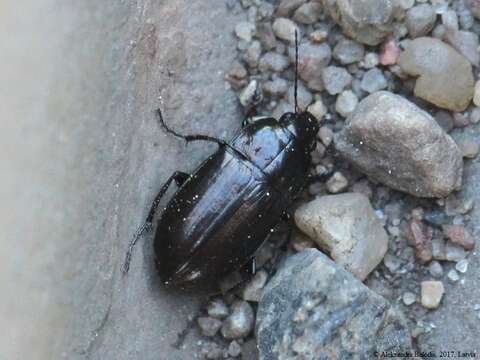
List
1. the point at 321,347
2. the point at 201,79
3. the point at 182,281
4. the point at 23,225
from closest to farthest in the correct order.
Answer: the point at 23,225, the point at 321,347, the point at 182,281, the point at 201,79

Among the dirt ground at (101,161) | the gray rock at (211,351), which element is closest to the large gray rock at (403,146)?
the dirt ground at (101,161)

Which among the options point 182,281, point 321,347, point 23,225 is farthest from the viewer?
point 182,281

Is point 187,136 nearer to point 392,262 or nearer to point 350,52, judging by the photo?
point 350,52

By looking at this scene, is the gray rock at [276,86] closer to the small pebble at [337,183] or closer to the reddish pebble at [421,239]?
the small pebble at [337,183]

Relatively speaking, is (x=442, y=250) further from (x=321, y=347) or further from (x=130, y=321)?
(x=130, y=321)

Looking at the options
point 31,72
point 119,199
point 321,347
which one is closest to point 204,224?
point 119,199

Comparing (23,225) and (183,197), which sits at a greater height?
(23,225)

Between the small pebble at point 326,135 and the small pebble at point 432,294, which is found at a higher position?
the small pebble at point 326,135
